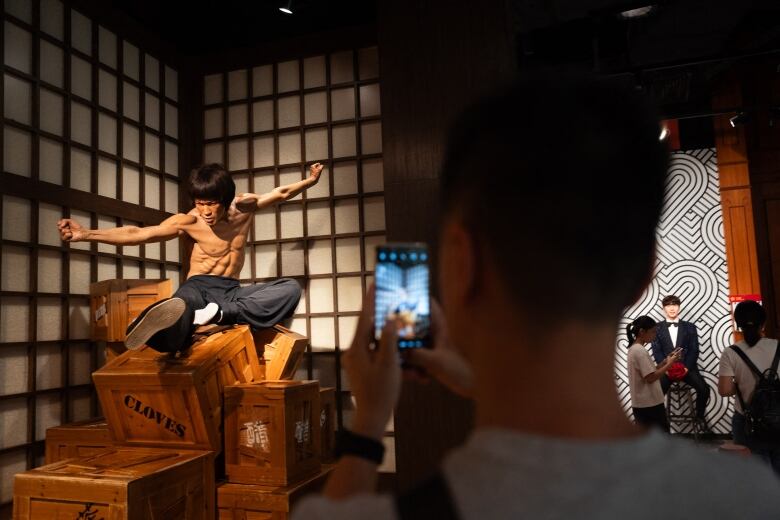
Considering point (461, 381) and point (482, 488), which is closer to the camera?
point (482, 488)

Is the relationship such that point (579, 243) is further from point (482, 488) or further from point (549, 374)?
point (482, 488)

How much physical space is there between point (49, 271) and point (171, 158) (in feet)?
5.29

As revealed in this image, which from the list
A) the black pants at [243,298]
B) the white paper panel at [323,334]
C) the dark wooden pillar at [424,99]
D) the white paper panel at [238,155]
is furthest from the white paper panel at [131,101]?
the dark wooden pillar at [424,99]

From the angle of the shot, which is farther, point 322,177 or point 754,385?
point 322,177

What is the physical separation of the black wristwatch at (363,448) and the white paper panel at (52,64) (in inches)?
165

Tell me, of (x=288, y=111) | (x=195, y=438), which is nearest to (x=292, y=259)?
(x=288, y=111)

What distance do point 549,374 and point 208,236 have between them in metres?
3.63

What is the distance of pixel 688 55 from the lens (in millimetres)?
5496

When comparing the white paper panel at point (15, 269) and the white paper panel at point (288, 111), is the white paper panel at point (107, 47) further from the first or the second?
the white paper panel at point (15, 269)

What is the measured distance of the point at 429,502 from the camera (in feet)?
1.57

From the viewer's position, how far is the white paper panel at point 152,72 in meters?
4.73

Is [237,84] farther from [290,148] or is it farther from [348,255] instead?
[348,255]

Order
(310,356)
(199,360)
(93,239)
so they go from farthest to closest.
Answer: (310,356), (93,239), (199,360)

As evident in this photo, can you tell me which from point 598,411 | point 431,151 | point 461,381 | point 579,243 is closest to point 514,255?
point 579,243
